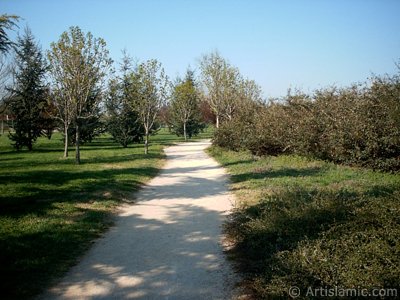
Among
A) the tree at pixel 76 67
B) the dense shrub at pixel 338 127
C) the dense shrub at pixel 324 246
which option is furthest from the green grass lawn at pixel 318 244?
the tree at pixel 76 67

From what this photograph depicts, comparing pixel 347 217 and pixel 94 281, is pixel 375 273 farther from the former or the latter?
pixel 94 281

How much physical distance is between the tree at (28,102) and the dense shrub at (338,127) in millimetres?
18000

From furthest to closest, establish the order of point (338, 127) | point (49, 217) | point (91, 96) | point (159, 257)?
point (91, 96), point (338, 127), point (49, 217), point (159, 257)

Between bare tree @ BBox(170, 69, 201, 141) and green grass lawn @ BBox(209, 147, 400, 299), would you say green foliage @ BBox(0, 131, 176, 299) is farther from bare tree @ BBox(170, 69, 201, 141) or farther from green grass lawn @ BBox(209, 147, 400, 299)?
bare tree @ BBox(170, 69, 201, 141)

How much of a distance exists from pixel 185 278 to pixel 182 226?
2.50 metres

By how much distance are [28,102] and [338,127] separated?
2466 centimetres

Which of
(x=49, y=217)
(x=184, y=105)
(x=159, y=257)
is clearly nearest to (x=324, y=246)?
(x=159, y=257)

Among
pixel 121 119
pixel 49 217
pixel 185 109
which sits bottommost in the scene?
pixel 49 217

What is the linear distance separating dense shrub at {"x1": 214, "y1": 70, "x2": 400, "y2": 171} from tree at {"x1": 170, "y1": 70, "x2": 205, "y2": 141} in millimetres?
17226

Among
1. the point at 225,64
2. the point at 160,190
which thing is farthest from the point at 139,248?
the point at 225,64
